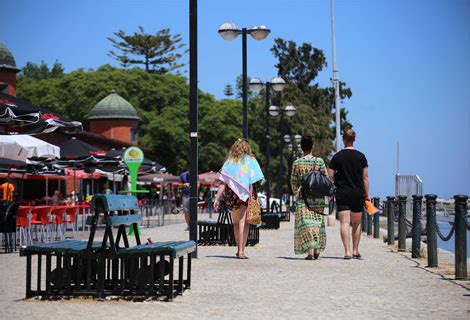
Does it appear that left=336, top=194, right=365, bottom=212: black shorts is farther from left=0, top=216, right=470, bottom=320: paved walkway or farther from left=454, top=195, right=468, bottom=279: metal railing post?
left=454, top=195, right=468, bottom=279: metal railing post

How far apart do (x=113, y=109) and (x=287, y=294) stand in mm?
71542

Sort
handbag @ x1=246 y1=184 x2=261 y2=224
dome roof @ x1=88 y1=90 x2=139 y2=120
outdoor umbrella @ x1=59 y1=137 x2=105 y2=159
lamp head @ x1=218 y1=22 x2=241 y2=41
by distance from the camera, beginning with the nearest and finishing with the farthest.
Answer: handbag @ x1=246 y1=184 x2=261 y2=224 < lamp head @ x1=218 y1=22 x2=241 y2=41 < outdoor umbrella @ x1=59 y1=137 x2=105 y2=159 < dome roof @ x1=88 y1=90 x2=139 y2=120

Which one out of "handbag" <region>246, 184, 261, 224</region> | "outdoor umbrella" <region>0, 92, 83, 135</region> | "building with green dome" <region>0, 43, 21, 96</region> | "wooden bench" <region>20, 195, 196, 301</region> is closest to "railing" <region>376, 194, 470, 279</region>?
"handbag" <region>246, 184, 261, 224</region>

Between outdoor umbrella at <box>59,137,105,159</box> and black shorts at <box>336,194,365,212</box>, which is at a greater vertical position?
outdoor umbrella at <box>59,137,105,159</box>

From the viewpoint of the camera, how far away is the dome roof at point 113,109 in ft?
262

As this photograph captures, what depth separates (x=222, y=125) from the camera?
85125 mm

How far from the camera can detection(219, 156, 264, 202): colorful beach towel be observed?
14.8m

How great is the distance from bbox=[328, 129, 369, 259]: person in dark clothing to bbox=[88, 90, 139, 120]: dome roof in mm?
65924

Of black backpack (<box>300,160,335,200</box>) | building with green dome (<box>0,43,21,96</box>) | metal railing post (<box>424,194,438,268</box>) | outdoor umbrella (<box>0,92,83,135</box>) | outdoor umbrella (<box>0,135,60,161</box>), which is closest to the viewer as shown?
metal railing post (<box>424,194,438,268</box>)

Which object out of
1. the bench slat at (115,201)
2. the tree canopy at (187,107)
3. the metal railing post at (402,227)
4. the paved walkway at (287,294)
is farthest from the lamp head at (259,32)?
the tree canopy at (187,107)

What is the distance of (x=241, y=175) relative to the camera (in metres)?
15.0

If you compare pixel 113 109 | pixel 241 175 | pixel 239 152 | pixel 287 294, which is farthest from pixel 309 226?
pixel 113 109

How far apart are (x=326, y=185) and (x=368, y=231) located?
10.9 metres

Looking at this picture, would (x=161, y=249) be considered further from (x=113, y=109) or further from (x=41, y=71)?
(x=41, y=71)
